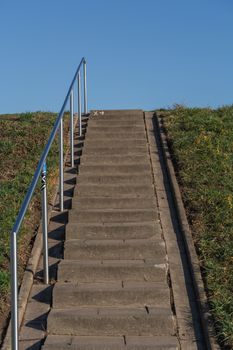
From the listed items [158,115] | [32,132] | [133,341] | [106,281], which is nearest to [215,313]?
[133,341]

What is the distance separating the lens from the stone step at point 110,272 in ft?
20.7

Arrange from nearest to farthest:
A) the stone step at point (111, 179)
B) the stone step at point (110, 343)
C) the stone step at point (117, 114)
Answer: the stone step at point (110, 343), the stone step at point (111, 179), the stone step at point (117, 114)

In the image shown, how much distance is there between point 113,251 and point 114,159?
2760 millimetres

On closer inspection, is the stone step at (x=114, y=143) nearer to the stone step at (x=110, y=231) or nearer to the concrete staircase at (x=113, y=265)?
the concrete staircase at (x=113, y=265)

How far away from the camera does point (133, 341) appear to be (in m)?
5.37

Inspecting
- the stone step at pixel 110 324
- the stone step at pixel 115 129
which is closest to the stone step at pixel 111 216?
the stone step at pixel 110 324

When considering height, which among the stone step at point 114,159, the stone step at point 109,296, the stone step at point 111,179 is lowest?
the stone step at point 109,296

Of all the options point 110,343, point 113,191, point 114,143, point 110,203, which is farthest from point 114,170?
point 110,343

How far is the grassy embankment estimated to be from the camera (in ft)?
21.9

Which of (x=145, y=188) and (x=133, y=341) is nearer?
(x=133, y=341)

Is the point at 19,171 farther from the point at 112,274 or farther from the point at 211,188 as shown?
the point at 112,274

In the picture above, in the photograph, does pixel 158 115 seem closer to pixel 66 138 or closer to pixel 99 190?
pixel 66 138

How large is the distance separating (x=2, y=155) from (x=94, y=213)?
9.19 feet

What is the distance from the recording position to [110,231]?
7090 mm
